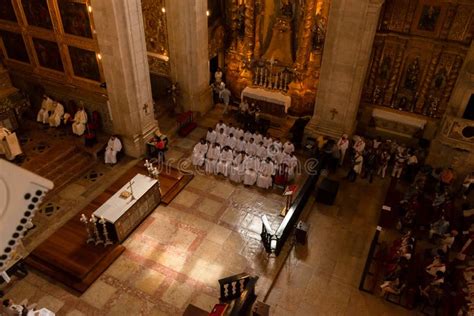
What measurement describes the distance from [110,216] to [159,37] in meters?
8.27

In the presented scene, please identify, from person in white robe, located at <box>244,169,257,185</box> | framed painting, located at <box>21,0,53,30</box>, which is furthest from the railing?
framed painting, located at <box>21,0,53,30</box>

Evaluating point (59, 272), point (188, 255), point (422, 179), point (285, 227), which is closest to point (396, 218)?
point (422, 179)

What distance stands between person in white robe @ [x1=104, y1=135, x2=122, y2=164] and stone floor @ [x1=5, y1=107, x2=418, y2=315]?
282 cm

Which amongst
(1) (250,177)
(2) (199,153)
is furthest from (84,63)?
(1) (250,177)

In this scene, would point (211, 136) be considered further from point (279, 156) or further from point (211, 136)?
point (279, 156)

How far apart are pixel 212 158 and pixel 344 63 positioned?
206 inches

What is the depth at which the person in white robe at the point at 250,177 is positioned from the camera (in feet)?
43.1

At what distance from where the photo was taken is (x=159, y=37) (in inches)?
633

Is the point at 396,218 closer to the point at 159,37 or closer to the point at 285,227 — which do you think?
→ the point at 285,227

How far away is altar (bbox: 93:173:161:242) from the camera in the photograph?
35.2 ft

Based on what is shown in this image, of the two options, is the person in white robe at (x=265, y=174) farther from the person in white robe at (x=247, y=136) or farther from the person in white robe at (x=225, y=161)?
the person in white robe at (x=247, y=136)

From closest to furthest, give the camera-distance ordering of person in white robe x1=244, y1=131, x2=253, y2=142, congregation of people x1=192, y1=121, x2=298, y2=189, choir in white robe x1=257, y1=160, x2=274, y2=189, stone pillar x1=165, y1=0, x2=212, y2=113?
1. choir in white robe x1=257, y1=160, x2=274, y2=189
2. congregation of people x1=192, y1=121, x2=298, y2=189
3. person in white robe x1=244, y1=131, x2=253, y2=142
4. stone pillar x1=165, y1=0, x2=212, y2=113

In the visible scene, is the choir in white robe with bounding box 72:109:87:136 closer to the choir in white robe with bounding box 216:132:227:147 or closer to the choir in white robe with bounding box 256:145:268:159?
the choir in white robe with bounding box 216:132:227:147

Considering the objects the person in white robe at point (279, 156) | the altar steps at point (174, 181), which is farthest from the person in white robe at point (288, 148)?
the altar steps at point (174, 181)
